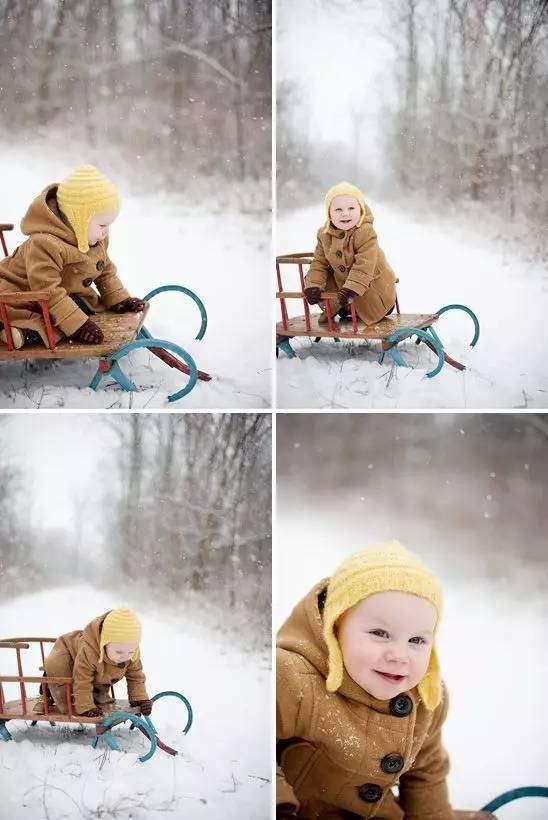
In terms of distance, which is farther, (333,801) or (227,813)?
(227,813)

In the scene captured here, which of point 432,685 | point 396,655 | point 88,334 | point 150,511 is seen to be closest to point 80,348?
point 88,334

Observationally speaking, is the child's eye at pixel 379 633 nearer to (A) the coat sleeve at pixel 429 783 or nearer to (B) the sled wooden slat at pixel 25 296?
(A) the coat sleeve at pixel 429 783

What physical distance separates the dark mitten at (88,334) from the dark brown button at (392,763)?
100 cm

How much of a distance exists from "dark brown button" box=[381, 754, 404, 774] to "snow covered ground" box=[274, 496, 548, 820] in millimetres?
255

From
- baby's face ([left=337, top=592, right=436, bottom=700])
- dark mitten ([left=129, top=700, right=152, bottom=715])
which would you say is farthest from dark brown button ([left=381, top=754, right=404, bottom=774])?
dark mitten ([left=129, top=700, right=152, bottom=715])

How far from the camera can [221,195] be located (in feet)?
6.50

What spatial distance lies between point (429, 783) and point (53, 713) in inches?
31.7

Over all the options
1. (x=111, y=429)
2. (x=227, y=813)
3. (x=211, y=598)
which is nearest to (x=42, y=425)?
(x=111, y=429)

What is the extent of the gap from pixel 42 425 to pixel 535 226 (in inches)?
45.6

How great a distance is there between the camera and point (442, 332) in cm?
200

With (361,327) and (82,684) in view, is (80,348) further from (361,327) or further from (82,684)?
(82,684)

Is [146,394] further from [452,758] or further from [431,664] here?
[452,758]

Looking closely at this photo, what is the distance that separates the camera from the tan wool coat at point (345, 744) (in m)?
1.79

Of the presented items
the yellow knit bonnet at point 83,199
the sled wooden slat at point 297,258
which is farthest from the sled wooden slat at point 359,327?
the yellow knit bonnet at point 83,199
